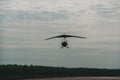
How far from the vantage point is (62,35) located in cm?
10956

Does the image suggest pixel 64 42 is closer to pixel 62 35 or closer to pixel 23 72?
pixel 62 35

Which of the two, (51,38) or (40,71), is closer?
(51,38)

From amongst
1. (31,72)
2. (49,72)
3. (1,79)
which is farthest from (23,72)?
(1,79)

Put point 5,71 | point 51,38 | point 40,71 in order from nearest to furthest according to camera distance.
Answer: point 51,38, point 5,71, point 40,71

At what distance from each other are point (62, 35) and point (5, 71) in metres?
39.0

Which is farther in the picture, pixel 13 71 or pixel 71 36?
pixel 13 71

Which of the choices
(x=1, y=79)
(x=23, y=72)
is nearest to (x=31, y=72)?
(x=23, y=72)

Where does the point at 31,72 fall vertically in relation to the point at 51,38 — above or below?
below

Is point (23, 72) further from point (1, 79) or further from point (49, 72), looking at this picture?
point (1, 79)

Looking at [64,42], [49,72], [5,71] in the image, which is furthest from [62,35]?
[49,72]

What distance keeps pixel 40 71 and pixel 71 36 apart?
168 feet

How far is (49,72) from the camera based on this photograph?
15762 cm

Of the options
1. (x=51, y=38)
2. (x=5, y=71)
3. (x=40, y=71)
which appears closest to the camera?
(x=51, y=38)

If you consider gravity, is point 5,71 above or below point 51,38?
below
